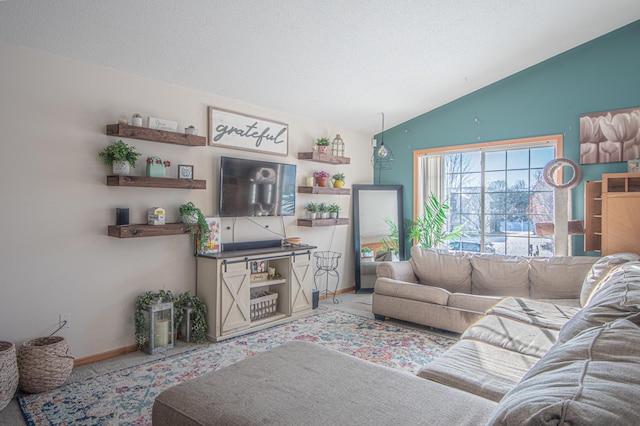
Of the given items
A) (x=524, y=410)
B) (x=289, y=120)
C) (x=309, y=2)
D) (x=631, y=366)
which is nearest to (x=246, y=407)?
(x=524, y=410)

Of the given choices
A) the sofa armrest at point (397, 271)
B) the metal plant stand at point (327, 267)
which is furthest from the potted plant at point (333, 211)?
the sofa armrest at point (397, 271)

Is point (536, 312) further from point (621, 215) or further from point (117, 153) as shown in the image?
point (117, 153)

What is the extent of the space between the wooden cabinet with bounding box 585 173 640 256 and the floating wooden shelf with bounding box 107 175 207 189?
13.5 feet

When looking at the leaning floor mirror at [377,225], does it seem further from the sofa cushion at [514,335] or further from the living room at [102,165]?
the sofa cushion at [514,335]

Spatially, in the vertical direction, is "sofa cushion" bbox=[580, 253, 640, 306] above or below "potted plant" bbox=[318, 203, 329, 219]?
below

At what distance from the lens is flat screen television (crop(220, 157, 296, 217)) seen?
4.27m

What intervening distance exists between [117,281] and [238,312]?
1.19 metres

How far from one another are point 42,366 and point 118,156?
1.69 m

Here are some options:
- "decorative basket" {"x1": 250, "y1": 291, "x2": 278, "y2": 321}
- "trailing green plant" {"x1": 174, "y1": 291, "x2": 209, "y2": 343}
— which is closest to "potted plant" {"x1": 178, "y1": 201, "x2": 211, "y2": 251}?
"trailing green plant" {"x1": 174, "y1": 291, "x2": 209, "y2": 343}

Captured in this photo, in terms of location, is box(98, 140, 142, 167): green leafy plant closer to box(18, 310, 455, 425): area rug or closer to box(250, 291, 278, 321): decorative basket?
Answer: box(18, 310, 455, 425): area rug

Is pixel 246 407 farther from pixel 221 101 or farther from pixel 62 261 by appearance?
pixel 221 101

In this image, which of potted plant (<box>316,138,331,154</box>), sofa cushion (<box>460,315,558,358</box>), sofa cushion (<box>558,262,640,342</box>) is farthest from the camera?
potted plant (<box>316,138,331,154</box>)

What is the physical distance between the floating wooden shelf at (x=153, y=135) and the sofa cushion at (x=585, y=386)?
3.41m

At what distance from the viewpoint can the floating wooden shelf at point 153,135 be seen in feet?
11.1
